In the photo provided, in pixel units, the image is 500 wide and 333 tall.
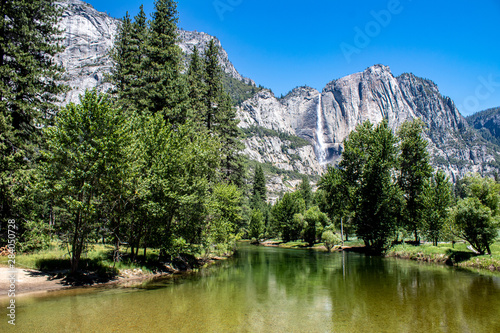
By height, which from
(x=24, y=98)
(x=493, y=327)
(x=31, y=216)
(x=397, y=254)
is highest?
(x=24, y=98)

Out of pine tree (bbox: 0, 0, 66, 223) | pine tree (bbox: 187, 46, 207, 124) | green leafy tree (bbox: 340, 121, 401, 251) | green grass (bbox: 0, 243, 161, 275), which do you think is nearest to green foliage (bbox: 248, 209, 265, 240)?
green leafy tree (bbox: 340, 121, 401, 251)

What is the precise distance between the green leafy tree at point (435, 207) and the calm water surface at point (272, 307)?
19.8m

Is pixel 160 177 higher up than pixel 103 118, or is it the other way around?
pixel 103 118

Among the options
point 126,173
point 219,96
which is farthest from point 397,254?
point 126,173

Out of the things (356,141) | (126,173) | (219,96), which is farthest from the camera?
(356,141)

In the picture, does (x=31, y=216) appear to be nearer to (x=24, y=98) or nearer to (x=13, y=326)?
(x=24, y=98)

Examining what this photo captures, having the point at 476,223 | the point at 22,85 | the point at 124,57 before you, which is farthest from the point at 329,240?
the point at 22,85

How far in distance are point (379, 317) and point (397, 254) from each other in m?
28.0

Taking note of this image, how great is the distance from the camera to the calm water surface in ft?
31.5

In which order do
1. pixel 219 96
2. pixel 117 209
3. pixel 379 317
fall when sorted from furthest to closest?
pixel 219 96 → pixel 117 209 → pixel 379 317

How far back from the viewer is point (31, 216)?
1731 centimetres

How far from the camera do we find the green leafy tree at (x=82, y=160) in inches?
578

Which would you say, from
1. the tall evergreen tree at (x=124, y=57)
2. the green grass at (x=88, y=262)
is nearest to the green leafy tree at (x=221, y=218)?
the green grass at (x=88, y=262)

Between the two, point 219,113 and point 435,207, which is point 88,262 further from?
point 435,207
